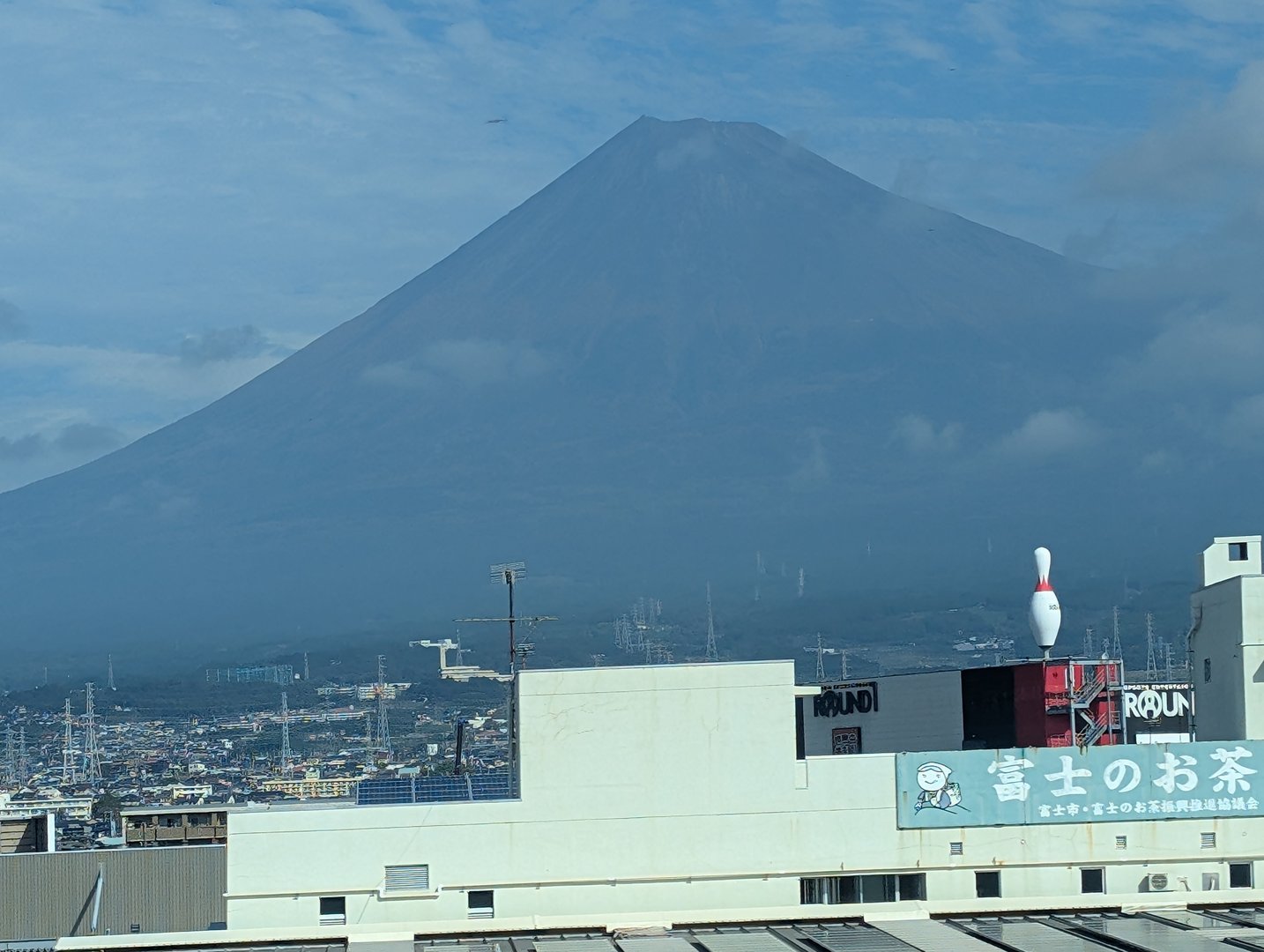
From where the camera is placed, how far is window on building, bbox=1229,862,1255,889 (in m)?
42.0

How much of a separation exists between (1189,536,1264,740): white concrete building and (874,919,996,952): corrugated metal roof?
1081cm

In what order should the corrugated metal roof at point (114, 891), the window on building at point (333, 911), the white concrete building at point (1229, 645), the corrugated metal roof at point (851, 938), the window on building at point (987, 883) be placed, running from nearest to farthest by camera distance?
the corrugated metal roof at point (851, 938) < the window on building at point (333, 911) < the window on building at point (987, 883) < the white concrete building at point (1229, 645) < the corrugated metal roof at point (114, 891)

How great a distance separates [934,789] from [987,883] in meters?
2.36

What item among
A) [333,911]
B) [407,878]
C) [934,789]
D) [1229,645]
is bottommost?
[333,911]

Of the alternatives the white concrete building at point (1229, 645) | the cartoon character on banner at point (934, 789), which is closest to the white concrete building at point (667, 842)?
the cartoon character on banner at point (934, 789)

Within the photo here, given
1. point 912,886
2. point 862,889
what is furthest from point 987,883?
point 862,889

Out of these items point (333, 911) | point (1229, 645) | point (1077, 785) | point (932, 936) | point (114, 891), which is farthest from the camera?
point (114, 891)

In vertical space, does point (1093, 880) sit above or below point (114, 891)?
above

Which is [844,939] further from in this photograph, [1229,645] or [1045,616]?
[1229,645]

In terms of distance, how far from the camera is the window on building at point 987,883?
41.0 m

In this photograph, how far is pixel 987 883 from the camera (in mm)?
41125

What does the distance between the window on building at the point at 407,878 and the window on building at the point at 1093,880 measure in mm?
13834

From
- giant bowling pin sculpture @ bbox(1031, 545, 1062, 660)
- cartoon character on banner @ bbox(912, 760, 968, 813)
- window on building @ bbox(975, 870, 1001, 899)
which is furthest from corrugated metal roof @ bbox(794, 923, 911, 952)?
giant bowling pin sculpture @ bbox(1031, 545, 1062, 660)

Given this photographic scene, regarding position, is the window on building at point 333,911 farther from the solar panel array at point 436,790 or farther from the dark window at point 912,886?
the dark window at point 912,886
